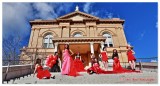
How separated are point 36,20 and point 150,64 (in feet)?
52.4

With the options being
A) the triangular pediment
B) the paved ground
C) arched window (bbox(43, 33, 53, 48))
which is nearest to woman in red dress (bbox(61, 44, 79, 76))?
the paved ground

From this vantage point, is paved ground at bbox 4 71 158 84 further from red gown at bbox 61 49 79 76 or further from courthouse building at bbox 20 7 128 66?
courthouse building at bbox 20 7 128 66

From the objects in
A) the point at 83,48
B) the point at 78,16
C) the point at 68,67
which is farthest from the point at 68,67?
the point at 78,16

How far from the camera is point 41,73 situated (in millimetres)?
7602

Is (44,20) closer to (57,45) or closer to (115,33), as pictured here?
(57,45)

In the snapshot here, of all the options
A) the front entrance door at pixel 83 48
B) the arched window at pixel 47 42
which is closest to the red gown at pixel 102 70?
the front entrance door at pixel 83 48

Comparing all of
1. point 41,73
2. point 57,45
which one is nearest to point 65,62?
point 41,73

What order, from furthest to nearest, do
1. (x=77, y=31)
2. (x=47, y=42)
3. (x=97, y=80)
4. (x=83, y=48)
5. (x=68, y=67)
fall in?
(x=77, y=31) → (x=47, y=42) → (x=83, y=48) → (x=68, y=67) → (x=97, y=80)

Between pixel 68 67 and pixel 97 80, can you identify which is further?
pixel 68 67

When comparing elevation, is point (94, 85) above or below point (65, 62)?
below

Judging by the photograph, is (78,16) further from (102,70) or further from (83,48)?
(102,70)

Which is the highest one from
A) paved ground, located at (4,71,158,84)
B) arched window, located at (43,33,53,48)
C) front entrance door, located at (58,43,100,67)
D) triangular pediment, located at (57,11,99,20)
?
triangular pediment, located at (57,11,99,20)

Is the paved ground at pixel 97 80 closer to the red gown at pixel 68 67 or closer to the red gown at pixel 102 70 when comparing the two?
the red gown at pixel 68 67

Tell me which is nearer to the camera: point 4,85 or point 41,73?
point 4,85
